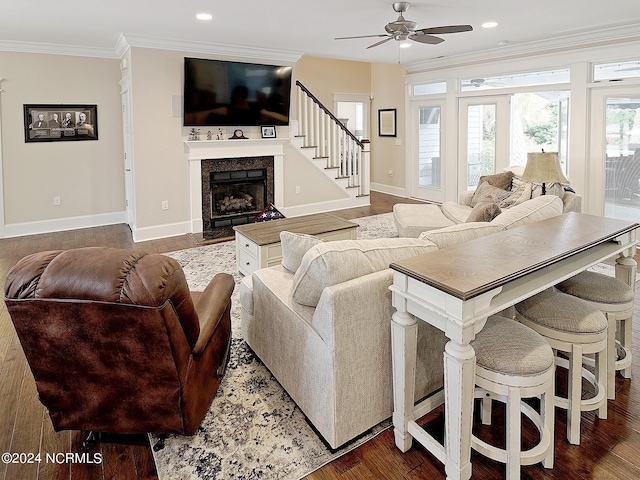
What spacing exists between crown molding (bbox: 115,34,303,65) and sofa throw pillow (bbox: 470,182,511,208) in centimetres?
352

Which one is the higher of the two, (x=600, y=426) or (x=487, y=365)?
(x=487, y=365)

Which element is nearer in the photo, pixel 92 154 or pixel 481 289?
pixel 481 289

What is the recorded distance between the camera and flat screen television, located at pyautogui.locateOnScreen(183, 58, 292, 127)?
242 inches

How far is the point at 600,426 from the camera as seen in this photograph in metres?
2.19

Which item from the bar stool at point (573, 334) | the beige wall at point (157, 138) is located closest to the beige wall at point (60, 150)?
the beige wall at point (157, 138)

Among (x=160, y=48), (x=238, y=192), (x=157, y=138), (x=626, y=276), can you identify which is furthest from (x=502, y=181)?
(x=160, y=48)

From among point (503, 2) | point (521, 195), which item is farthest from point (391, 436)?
point (503, 2)

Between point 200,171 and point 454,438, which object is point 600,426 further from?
point 200,171

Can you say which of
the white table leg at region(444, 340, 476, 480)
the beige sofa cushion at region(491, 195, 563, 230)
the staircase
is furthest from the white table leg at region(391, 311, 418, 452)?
the staircase

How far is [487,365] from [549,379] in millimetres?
259

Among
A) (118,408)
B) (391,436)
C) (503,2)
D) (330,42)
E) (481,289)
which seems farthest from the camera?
(330,42)

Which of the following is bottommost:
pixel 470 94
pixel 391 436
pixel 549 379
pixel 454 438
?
pixel 391 436

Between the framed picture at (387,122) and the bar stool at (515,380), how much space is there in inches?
304

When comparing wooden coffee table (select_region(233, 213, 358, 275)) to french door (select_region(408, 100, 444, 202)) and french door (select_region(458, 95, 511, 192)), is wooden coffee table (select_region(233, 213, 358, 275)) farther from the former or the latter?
french door (select_region(408, 100, 444, 202))
